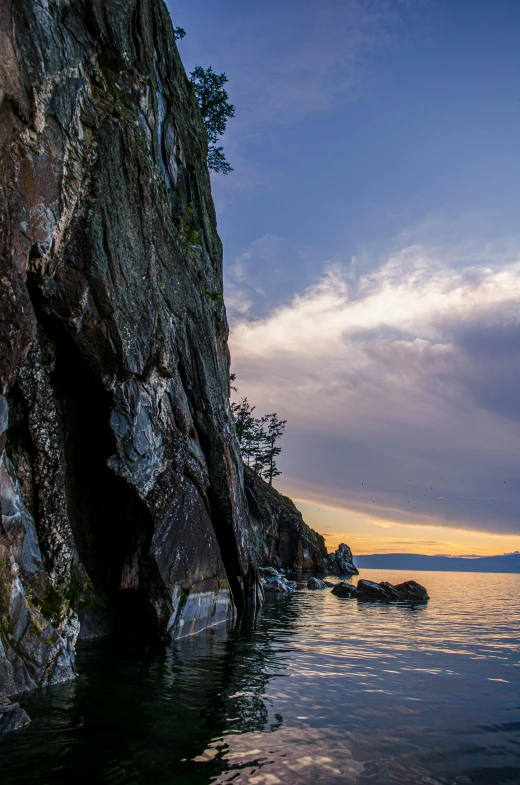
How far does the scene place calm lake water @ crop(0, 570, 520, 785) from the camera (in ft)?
24.3

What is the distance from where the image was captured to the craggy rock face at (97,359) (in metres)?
11.2

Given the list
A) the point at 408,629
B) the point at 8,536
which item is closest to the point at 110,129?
the point at 8,536

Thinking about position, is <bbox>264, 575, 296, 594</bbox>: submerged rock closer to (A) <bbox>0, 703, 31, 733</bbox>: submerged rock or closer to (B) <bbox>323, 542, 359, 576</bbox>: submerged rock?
(A) <bbox>0, 703, 31, 733</bbox>: submerged rock

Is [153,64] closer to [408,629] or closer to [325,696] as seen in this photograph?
[325,696]

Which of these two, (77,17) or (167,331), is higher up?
(77,17)

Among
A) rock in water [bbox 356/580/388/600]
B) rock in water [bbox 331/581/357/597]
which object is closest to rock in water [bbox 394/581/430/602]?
rock in water [bbox 356/580/388/600]

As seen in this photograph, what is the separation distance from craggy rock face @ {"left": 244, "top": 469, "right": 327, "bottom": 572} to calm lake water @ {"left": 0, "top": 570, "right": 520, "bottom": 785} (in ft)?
164

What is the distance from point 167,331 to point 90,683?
39.9ft

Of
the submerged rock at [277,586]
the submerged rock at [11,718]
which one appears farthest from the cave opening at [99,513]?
the submerged rock at [277,586]

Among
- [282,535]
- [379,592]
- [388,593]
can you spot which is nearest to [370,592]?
[379,592]

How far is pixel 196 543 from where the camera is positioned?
67.6 feet

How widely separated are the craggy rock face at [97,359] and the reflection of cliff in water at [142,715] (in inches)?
52.2

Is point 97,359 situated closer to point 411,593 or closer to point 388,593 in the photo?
point 388,593

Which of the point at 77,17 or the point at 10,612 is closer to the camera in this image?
the point at 10,612
